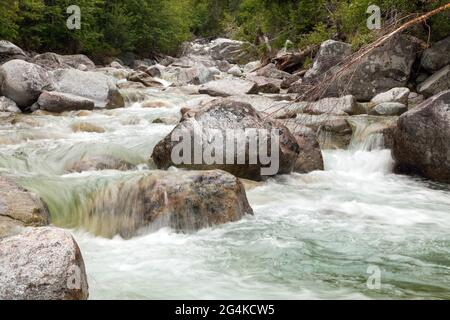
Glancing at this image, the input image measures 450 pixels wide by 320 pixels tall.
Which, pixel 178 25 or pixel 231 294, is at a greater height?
pixel 178 25

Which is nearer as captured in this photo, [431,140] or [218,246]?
[218,246]

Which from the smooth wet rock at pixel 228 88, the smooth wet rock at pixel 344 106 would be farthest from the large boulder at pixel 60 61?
the smooth wet rock at pixel 344 106

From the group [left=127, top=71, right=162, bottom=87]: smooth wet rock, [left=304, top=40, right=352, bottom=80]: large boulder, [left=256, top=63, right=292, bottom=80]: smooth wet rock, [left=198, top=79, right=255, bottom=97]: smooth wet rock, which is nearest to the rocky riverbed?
[left=198, top=79, right=255, bottom=97]: smooth wet rock

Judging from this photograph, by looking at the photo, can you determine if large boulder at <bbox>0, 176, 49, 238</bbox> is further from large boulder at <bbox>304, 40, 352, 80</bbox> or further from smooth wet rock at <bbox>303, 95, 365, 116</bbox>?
large boulder at <bbox>304, 40, 352, 80</bbox>

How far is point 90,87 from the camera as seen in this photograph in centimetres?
1391

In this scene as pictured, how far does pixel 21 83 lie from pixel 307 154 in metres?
7.73

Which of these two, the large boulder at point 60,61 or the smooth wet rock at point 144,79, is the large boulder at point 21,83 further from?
the smooth wet rock at point 144,79

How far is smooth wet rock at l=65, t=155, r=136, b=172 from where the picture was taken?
27.0 feet

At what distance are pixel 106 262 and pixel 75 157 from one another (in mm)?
4112

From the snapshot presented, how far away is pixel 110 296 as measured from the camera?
4.06 m

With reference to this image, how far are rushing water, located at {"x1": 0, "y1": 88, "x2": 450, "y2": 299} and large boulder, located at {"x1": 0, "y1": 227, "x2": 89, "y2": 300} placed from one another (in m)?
0.57

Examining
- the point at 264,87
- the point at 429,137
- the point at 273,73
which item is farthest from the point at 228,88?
the point at 429,137
